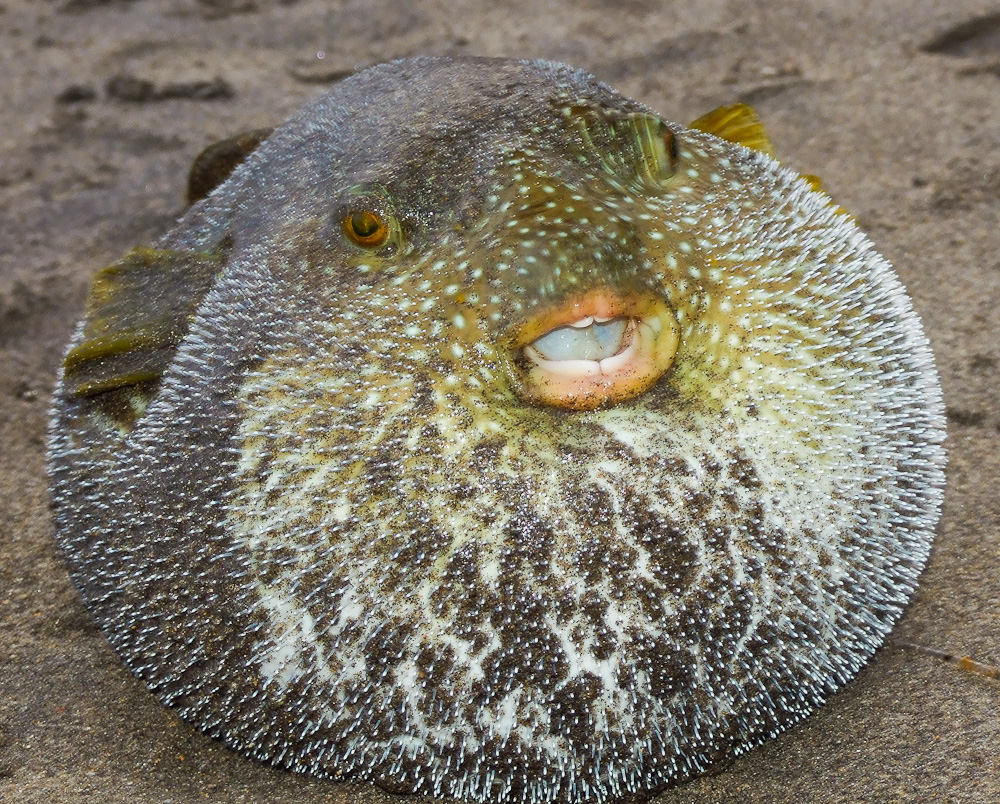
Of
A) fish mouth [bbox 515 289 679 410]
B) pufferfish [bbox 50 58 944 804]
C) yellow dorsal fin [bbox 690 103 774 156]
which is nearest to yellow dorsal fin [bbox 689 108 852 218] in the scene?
yellow dorsal fin [bbox 690 103 774 156]

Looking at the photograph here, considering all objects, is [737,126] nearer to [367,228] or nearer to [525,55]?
[367,228]

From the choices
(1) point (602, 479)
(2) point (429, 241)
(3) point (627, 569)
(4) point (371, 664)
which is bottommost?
(4) point (371, 664)

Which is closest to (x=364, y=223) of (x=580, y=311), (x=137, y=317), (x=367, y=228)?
(x=367, y=228)

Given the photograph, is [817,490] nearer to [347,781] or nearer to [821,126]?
[347,781]

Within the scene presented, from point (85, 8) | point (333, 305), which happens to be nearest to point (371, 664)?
point (333, 305)

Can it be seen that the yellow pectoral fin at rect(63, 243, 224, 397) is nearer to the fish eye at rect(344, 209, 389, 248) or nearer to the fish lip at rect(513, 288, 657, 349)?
the fish eye at rect(344, 209, 389, 248)

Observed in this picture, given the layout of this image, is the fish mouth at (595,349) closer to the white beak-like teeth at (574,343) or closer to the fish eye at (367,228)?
the white beak-like teeth at (574,343)

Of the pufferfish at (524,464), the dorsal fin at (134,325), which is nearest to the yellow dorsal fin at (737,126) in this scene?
the pufferfish at (524,464)
